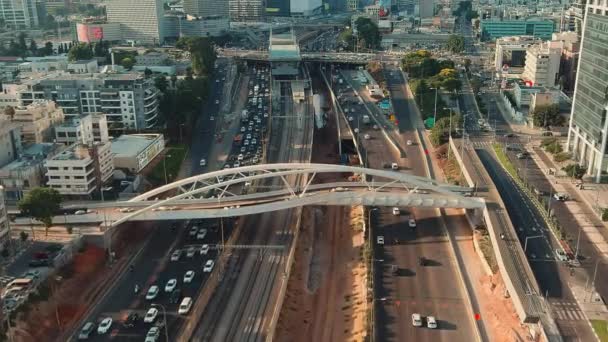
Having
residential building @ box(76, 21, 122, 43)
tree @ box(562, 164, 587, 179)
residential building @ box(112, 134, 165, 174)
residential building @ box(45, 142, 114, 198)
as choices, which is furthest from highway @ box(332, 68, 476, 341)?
residential building @ box(76, 21, 122, 43)

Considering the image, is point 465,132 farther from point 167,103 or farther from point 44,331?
point 44,331

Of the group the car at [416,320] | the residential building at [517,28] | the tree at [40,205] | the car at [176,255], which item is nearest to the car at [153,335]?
the car at [176,255]

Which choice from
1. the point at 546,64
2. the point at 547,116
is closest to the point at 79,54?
the point at 546,64

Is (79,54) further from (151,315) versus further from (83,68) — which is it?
(151,315)

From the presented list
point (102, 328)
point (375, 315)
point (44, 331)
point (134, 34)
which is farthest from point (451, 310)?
point (134, 34)

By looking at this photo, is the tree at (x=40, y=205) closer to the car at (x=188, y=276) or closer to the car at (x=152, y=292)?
the car at (x=152, y=292)

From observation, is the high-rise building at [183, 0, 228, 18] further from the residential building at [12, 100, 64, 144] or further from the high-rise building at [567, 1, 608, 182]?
the high-rise building at [567, 1, 608, 182]
